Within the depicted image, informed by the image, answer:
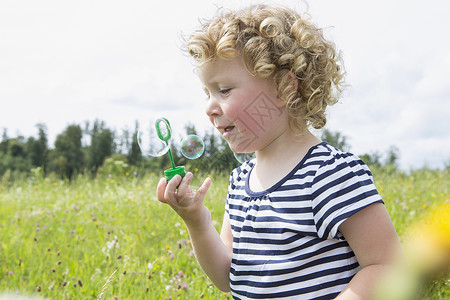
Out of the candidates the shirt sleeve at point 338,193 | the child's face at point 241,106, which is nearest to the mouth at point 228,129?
→ the child's face at point 241,106

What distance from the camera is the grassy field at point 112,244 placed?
9.36ft

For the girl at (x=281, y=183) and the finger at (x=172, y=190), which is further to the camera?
the finger at (x=172, y=190)

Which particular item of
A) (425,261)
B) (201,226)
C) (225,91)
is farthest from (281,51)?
(425,261)

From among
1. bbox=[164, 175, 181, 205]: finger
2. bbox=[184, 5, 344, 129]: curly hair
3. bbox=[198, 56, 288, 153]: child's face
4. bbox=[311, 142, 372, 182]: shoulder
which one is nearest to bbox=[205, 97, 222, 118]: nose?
bbox=[198, 56, 288, 153]: child's face

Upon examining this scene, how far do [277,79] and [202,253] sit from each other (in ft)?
2.50

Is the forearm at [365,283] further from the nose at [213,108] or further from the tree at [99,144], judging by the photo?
the tree at [99,144]

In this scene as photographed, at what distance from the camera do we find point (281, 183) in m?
1.61

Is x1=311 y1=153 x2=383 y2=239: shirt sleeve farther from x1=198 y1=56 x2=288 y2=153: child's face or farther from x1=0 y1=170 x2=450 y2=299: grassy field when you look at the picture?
x1=0 y1=170 x2=450 y2=299: grassy field

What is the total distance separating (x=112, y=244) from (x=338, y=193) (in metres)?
2.20

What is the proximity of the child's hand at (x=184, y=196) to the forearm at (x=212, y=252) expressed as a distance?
0.08 m

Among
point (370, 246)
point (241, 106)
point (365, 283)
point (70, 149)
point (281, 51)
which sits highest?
point (70, 149)

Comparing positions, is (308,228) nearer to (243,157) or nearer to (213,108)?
(213,108)

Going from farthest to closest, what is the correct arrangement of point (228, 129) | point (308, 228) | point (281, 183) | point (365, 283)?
point (228, 129), point (281, 183), point (308, 228), point (365, 283)

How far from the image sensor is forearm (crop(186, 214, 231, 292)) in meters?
1.80
